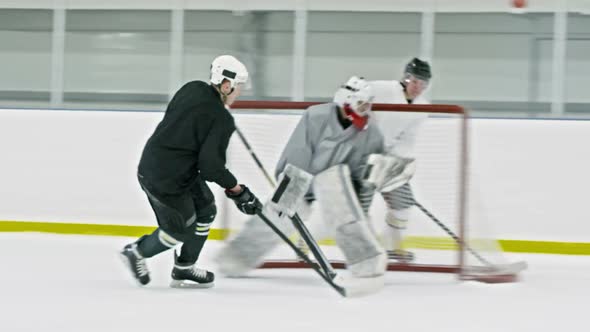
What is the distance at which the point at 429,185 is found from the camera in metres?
5.28

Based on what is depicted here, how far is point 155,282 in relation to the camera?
14.1 feet

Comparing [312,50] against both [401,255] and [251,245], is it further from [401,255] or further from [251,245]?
[251,245]

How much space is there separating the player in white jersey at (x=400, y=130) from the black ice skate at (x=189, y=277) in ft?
3.42

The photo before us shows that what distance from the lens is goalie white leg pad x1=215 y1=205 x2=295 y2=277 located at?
445 centimetres

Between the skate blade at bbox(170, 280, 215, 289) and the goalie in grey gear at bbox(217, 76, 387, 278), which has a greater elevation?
the goalie in grey gear at bbox(217, 76, 387, 278)

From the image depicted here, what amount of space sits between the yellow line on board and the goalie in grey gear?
0.33 meters

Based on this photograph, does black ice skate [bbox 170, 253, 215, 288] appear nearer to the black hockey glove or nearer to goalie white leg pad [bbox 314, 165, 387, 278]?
the black hockey glove

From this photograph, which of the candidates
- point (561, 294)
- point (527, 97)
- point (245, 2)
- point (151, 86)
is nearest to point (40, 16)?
point (151, 86)

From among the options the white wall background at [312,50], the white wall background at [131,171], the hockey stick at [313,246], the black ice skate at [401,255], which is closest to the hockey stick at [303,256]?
the hockey stick at [313,246]

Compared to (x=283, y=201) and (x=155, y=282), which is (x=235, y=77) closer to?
(x=283, y=201)

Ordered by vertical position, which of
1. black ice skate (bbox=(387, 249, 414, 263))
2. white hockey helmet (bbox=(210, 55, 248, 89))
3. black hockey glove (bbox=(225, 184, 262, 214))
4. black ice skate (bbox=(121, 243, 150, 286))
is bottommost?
black ice skate (bbox=(387, 249, 414, 263))

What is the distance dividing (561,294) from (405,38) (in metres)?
3.01

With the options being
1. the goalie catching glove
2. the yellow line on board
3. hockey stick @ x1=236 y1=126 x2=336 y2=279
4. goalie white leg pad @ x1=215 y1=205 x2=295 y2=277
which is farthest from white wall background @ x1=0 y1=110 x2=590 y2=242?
hockey stick @ x1=236 y1=126 x2=336 y2=279

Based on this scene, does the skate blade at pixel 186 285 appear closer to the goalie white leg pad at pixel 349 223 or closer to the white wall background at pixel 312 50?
the goalie white leg pad at pixel 349 223
